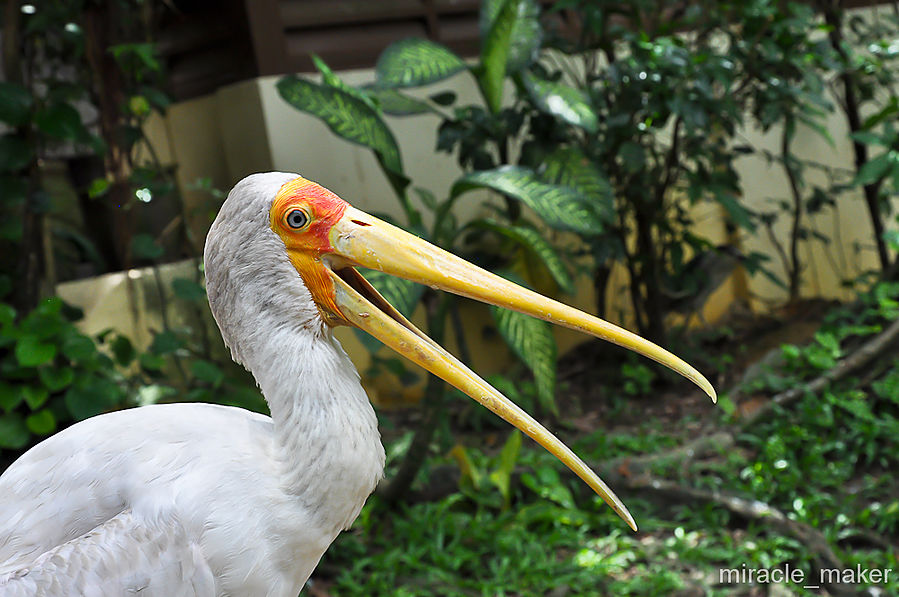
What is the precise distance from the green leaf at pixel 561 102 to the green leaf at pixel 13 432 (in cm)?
220

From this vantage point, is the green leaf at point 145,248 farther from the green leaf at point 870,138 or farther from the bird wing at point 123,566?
the green leaf at point 870,138

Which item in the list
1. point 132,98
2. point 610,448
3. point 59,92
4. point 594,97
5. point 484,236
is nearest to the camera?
point 59,92

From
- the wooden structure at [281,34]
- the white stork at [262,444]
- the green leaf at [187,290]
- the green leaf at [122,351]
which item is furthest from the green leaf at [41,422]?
the wooden structure at [281,34]

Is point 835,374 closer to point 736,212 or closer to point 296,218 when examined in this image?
point 736,212

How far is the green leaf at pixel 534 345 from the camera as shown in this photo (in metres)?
3.09

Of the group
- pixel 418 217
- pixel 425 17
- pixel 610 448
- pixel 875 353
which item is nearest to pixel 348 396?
pixel 418 217

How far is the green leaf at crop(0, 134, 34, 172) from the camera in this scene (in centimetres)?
298

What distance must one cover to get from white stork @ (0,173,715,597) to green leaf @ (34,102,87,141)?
5.68 feet

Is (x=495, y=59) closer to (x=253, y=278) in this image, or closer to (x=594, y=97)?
(x=594, y=97)

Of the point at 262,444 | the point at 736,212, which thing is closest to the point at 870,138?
the point at 736,212

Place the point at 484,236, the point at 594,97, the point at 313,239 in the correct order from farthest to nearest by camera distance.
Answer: the point at 484,236
the point at 594,97
the point at 313,239

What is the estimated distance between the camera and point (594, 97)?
157 inches

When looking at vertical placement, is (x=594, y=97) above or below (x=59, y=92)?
below

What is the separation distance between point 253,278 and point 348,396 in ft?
0.82
